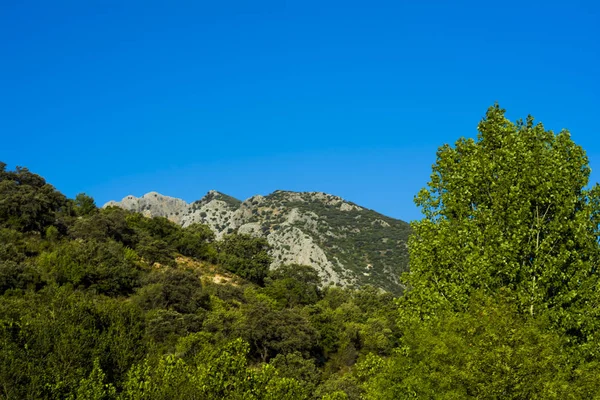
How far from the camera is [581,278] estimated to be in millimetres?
19422

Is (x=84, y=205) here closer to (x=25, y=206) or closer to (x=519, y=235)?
(x=25, y=206)

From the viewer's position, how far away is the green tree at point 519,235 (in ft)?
62.4

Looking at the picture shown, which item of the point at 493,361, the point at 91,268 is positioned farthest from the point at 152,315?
the point at 493,361

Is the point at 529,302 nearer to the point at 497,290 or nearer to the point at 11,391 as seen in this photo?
the point at 497,290

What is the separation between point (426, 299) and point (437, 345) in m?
4.18

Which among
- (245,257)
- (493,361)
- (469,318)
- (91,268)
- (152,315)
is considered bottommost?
(152,315)

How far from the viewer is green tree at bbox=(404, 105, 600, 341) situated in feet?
62.4

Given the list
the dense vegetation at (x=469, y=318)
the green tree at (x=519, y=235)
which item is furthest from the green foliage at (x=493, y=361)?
the green tree at (x=519, y=235)

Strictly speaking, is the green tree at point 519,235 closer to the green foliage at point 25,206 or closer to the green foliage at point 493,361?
the green foliage at point 493,361

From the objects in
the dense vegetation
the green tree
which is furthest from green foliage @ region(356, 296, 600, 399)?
the green tree

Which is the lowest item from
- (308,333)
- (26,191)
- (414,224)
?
(308,333)

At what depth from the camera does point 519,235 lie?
763 inches

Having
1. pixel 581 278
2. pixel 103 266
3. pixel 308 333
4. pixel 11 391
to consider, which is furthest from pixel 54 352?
pixel 308 333

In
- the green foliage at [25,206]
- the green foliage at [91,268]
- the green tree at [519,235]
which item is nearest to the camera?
the green tree at [519,235]
